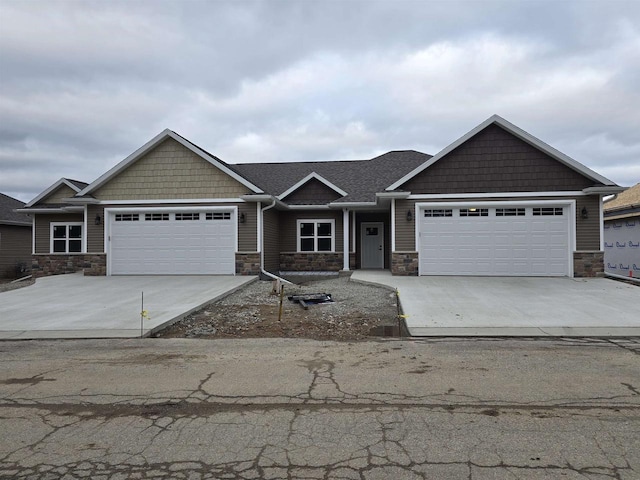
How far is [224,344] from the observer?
23.7ft

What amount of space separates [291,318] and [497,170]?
32.1 ft

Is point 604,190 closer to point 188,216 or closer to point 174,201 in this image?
point 188,216

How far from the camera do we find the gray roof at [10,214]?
22.7 metres

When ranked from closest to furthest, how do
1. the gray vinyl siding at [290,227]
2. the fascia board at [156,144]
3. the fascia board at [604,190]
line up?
the fascia board at [604,190] → the fascia board at [156,144] → the gray vinyl siding at [290,227]

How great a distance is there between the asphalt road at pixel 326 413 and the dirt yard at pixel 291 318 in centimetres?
141

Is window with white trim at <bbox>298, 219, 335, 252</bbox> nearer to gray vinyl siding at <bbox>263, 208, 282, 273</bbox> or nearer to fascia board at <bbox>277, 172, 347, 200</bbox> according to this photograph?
gray vinyl siding at <bbox>263, 208, 282, 273</bbox>

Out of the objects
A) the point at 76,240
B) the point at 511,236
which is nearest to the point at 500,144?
the point at 511,236

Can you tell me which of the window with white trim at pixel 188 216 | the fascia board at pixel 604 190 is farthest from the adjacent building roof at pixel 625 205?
the window with white trim at pixel 188 216

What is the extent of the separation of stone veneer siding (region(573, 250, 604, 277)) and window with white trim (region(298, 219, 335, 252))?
9.06m

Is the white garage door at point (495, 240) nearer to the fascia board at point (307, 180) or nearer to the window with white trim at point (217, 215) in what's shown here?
the fascia board at point (307, 180)

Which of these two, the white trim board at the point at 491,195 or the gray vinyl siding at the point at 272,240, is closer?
the white trim board at the point at 491,195

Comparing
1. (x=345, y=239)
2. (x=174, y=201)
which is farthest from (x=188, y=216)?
(x=345, y=239)

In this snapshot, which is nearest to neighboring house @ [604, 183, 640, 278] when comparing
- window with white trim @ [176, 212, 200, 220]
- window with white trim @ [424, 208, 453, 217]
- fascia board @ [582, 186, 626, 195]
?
fascia board @ [582, 186, 626, 195]

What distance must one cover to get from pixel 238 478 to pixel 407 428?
1504 millimetres
